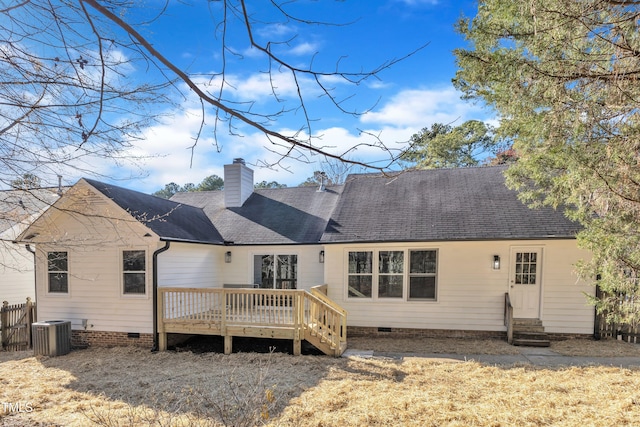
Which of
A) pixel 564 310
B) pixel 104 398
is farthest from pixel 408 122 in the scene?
pixel 564 310

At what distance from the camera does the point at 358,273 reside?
30.4ft

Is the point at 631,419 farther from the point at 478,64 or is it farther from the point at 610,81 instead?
the point at 478,64

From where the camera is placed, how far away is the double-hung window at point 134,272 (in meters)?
8.55

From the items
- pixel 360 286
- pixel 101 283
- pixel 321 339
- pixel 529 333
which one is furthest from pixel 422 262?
pixel 101 283

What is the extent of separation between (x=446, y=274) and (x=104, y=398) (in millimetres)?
7674

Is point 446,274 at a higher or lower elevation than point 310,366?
higher

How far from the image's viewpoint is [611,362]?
6637mm

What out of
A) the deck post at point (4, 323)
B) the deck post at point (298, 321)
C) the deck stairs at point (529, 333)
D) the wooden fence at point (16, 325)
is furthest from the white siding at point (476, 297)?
the deck post at point (4, 323)

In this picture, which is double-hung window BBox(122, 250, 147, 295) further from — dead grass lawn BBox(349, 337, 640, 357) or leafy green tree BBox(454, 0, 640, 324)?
leafy green tree BBox(454, 0, 640, 324)

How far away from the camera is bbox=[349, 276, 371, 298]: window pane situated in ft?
30.2

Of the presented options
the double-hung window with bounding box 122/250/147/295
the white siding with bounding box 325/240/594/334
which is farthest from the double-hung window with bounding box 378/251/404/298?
the double-hung window with bounding box 122/250/147/295

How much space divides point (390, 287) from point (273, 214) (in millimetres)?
5039

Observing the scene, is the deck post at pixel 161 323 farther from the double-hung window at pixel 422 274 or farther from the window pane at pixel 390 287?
the double-hung window at pixel 422 274

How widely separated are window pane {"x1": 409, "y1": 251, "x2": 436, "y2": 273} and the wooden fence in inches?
416
